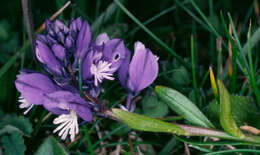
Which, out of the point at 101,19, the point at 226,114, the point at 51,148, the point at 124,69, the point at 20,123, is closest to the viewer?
the point at 226,114

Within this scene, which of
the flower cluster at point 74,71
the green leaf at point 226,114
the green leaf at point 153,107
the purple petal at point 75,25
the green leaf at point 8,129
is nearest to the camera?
the green leaf at point 226,114

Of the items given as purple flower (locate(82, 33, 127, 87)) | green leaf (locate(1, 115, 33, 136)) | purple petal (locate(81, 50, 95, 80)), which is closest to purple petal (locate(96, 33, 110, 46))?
purple flower (locate(82, 33, 127, 87))

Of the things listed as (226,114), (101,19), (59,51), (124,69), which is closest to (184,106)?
(226,114)

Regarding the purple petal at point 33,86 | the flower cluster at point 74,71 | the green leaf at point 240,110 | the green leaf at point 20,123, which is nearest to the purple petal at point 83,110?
the flower cluster at point 74,71

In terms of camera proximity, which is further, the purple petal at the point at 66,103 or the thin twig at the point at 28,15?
the thin twig at the point at 28,15

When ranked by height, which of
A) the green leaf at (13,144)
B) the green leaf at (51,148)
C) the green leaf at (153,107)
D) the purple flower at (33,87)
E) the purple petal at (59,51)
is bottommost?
the green leaf at (153,107)

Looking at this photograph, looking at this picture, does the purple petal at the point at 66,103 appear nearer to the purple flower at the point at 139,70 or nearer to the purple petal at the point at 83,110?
the purple petal at the point at 83,110

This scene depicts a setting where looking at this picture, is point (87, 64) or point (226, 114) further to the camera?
point (87, 64)

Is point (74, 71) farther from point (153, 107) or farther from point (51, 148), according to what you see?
point (153, 107)
